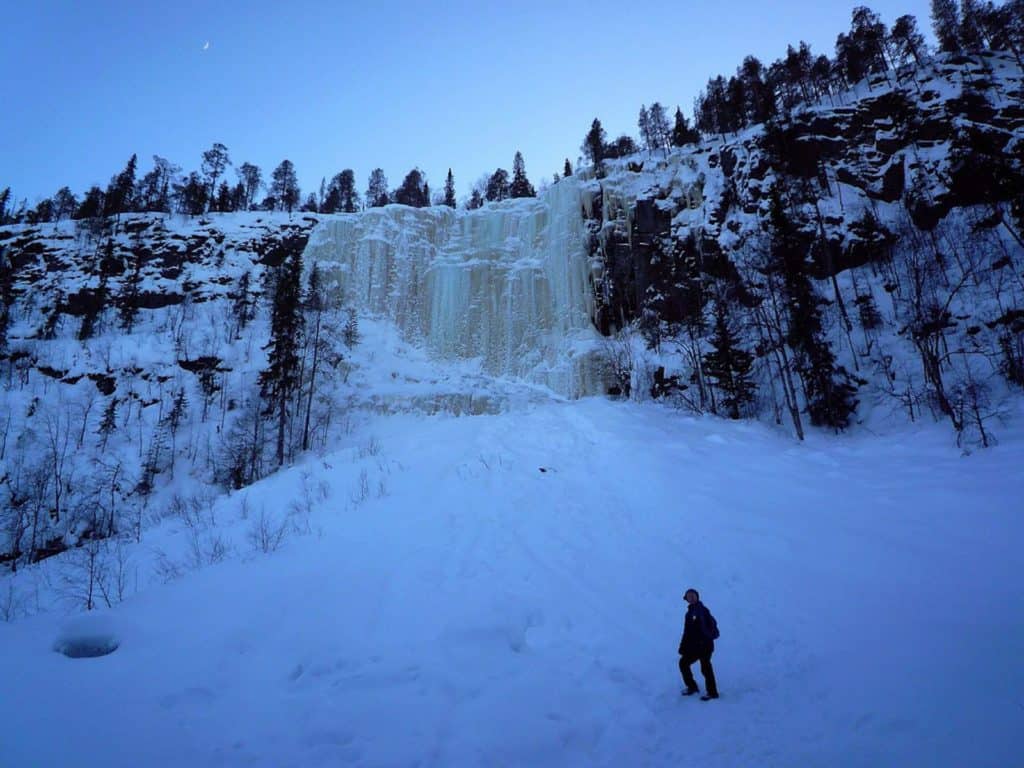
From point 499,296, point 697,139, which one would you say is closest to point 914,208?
point 697,139

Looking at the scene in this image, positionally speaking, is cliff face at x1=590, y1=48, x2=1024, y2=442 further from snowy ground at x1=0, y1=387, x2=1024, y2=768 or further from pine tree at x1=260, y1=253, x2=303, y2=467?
pine tree at x1=260, y1=253, x2=303, y2=467

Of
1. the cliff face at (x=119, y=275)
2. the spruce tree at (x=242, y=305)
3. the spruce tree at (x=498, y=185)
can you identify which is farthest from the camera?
the spruce tree at (x=498, y=185)

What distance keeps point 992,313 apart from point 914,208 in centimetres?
1063

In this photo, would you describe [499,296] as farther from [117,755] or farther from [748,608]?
[117,755]

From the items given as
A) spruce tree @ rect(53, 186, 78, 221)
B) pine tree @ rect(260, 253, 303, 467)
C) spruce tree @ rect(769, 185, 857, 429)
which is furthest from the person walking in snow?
spruce tree @ rect(53, 186, 78, 221)

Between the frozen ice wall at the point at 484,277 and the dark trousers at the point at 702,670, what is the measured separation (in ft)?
90.5

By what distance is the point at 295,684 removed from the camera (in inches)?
169

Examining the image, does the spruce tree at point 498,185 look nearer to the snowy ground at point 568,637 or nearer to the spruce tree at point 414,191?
the spruce tree at point 414,191

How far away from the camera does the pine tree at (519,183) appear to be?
177 ft

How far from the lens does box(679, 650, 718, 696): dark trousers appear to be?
437 cm

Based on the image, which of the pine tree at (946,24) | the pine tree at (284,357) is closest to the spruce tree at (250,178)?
the pine tree at (284,357)

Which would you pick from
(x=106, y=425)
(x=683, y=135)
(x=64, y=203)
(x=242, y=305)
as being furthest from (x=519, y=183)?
(x=64, y=203)

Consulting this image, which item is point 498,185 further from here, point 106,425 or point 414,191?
point 106,425

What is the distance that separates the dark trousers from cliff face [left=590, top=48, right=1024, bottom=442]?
51.3ft
